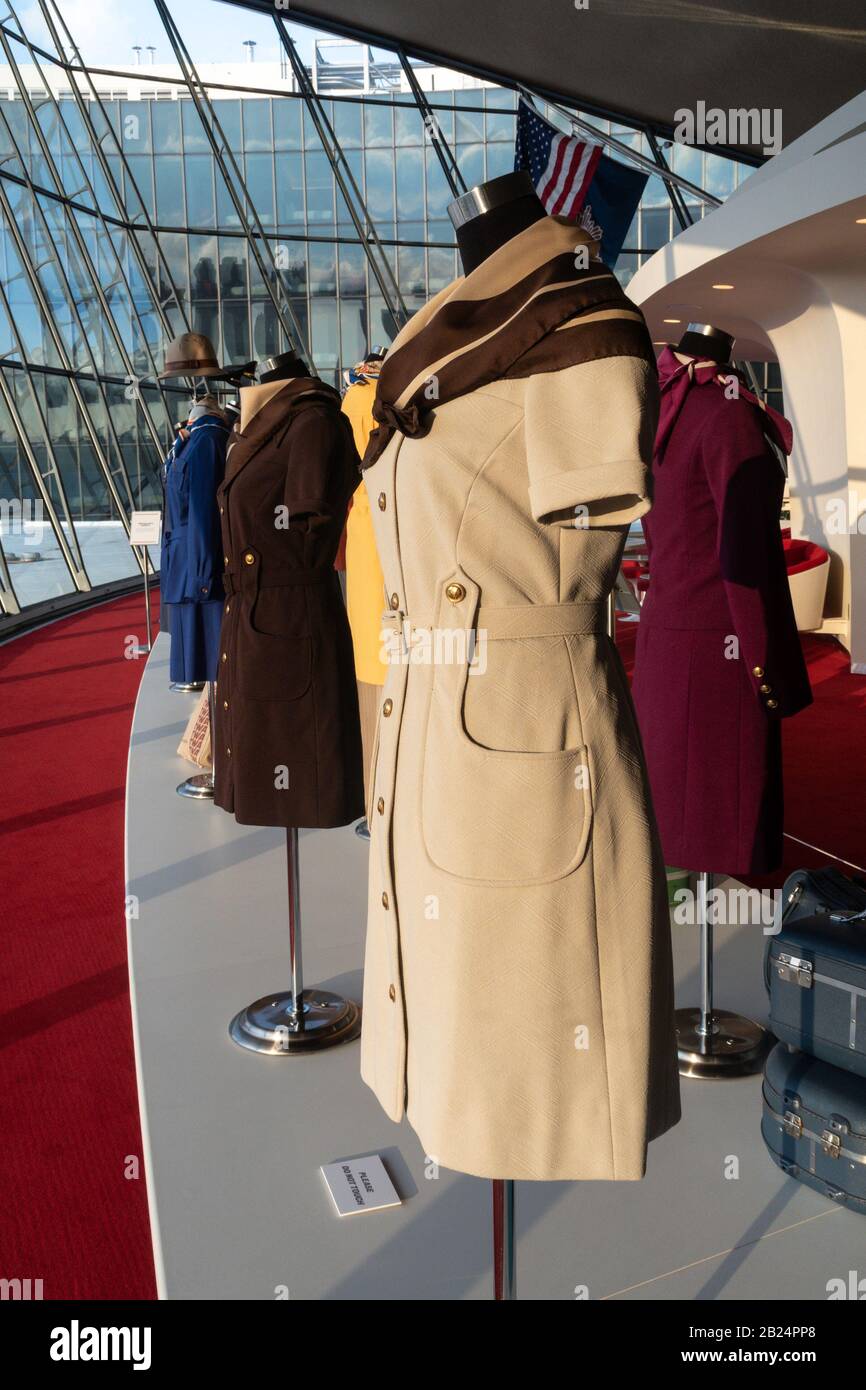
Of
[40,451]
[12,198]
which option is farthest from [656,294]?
[40,451]

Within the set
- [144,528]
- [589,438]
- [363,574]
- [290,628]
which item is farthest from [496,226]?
[144,528]

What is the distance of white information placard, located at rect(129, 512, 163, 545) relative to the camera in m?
8.76

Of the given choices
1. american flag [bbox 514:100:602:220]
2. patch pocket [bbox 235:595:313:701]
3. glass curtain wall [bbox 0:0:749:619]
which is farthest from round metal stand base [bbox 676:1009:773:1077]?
glass curtain wall [bbox 0:0:749:619]

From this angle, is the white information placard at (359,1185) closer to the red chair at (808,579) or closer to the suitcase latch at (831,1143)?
the suitcase latch at (831,1143)

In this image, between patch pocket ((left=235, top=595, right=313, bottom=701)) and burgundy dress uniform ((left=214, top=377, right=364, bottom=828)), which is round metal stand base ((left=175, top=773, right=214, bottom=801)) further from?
patch pocket ((left=235, top=595, right=313, bottom=701))

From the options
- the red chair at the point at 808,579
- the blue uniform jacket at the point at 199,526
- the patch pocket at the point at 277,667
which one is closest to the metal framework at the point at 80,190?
the red chair at the point at 808,579

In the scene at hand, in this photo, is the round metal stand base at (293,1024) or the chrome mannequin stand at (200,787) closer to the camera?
the round metal stand base at (293,1024)

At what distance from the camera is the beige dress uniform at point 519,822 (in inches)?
53.5

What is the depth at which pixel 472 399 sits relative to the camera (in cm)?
135

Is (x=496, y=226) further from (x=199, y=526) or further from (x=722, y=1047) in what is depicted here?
(x=199, y=526)

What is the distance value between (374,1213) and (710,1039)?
3.18 feet

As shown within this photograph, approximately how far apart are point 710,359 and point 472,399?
4.57 ft

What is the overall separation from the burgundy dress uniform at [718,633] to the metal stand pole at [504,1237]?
1.03 metres

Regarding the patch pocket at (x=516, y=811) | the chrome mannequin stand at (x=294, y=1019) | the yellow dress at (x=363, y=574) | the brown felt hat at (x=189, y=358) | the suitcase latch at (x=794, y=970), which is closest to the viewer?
the patch pocket at (x=516, y=811)
